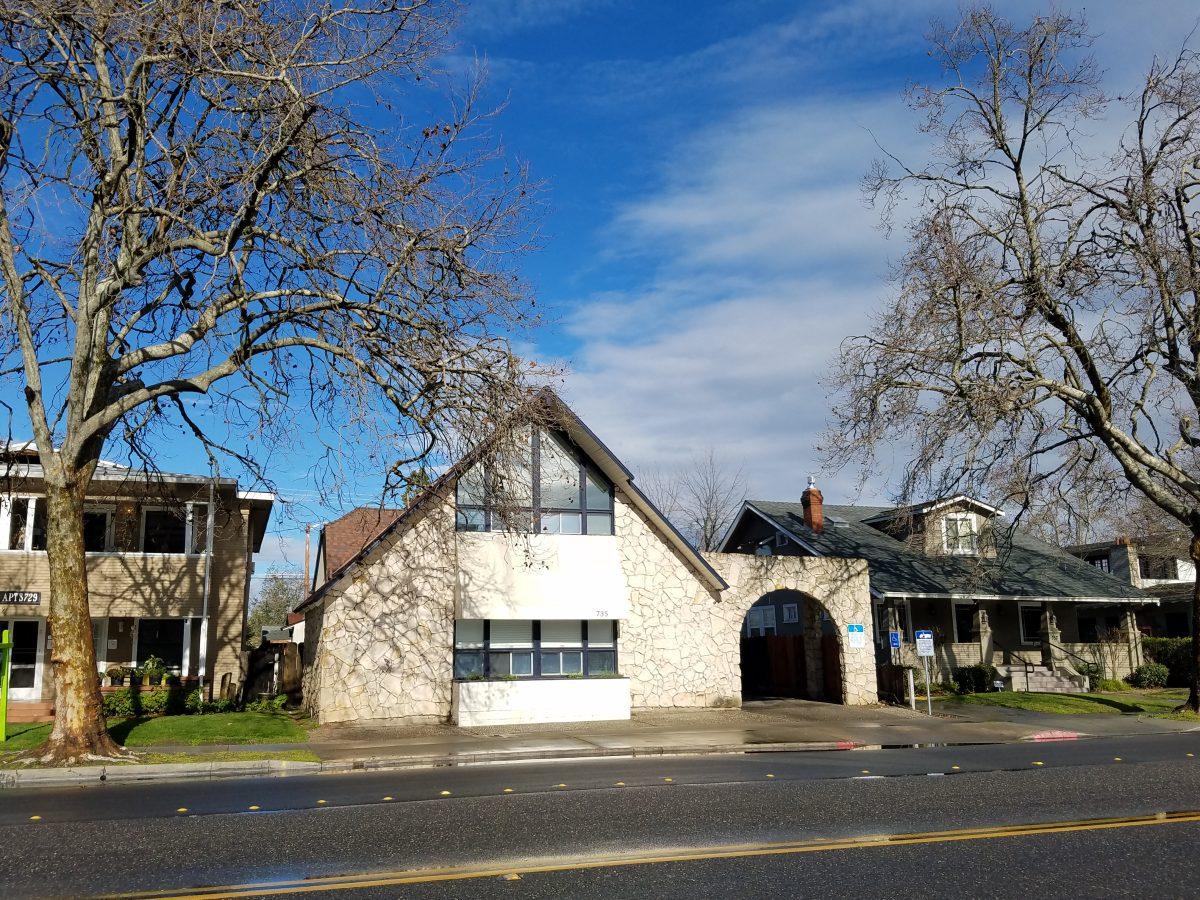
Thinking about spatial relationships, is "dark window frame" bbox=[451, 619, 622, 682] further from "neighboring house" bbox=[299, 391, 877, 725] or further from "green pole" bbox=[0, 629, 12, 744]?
"green pole" bbox=[0, 629, 12, 744]

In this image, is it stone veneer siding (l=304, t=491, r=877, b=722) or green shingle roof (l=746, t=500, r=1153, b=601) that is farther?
green shingle roof (l=746, t=500, r=1153, b=601)

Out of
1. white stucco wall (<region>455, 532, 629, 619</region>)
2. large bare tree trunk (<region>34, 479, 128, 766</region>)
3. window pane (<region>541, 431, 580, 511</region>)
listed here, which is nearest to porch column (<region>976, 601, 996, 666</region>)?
white stucco wall (<region>455, 532, 629, 619</region>)

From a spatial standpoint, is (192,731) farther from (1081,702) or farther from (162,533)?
(1081,702)

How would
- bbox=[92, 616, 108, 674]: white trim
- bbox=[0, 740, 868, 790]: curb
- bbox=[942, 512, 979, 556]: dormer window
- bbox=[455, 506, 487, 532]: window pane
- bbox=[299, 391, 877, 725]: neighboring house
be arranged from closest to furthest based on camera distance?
1. bbox=[0, 740, 868, 790]: curb
2. bbox=[299, 391, 877, 725]: neighboring house
3. bbox=[455, 506, 487, 532]: window pane
4. bbox=[92, 616, 108, 674]: white trim
5. bbox=[942, 512, 979, 556]: dormer window

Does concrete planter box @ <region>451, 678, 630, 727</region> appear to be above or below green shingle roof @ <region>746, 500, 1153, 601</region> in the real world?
below

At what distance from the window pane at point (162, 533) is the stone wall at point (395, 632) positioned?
5888 millimetres

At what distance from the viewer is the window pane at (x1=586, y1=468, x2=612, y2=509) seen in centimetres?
2422

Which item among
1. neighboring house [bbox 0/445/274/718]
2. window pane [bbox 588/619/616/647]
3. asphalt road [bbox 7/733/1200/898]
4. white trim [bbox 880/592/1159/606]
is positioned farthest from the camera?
white trim [bbox 880/592/1159/606]

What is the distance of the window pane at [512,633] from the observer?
22844 mm

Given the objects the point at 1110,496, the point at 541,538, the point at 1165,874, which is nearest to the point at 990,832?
the point at 1165,874

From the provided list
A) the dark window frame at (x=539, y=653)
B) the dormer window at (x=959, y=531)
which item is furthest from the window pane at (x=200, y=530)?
the dormer window at (x=959, y=531)

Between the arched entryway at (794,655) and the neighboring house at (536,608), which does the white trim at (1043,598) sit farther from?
the neighboring house at (536,608)

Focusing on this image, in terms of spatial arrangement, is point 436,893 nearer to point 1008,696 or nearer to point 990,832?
point 990,832

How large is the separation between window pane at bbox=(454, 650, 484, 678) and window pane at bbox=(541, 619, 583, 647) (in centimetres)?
151
